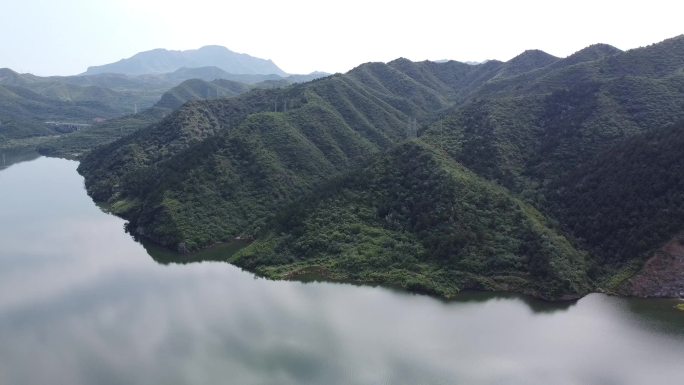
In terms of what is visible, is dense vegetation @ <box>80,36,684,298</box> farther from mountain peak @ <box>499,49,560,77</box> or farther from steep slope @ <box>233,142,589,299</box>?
mountain peak @ <box>499,49,560,77</box>

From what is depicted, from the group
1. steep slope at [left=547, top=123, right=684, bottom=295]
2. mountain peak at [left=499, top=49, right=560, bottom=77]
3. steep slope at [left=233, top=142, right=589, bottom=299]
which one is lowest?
steep slope at [left=233, top=142, right=589, bottom=299]

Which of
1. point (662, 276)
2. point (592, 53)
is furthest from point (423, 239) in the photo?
point (592, 53)

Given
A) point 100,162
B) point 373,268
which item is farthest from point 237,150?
point 100,162

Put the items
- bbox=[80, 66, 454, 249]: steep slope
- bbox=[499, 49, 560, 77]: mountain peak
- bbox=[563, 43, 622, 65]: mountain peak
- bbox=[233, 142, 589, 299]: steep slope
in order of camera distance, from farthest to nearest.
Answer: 1. bbox=[499, 49, 560, 77]: mountain peak
2. bbox=[563, 43, 622, 65]: mountain peak
3. bbox=[80, 66, 454, 249]: steep slope
4. bbox=[233, 142, 589, 299]: steep slope

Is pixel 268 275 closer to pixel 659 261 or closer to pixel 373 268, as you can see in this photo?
pixel 373 268

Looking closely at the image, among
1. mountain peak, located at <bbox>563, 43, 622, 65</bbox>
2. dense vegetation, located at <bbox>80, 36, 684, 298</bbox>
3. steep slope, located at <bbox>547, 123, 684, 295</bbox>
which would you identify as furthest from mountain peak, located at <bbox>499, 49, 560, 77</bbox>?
steep slope, located at <bbox>547, 123, 684, 295</bbox>

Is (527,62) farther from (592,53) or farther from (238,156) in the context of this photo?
(238,156)

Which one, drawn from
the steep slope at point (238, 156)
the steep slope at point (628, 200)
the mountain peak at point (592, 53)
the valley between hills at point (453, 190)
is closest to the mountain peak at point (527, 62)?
the mountain peak at point (592, 53)
